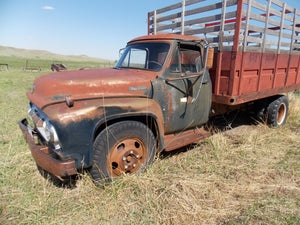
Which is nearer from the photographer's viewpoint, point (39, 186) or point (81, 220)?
point (81, 220)

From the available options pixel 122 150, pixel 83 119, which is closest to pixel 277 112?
pixel 122 150

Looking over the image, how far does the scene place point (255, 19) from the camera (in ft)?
13.4

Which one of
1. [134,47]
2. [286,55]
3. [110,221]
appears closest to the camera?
[110,221]

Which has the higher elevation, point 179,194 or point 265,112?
point 265,112

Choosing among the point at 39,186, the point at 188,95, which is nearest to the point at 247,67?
the point at 188,95

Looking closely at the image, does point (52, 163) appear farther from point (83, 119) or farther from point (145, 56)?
point (145, 56)

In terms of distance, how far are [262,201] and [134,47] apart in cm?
307

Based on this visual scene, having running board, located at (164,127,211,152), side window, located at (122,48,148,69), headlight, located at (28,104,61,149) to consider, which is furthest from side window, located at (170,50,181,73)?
headlight, located at (28,104,61,149)

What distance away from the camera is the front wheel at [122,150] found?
108 inches

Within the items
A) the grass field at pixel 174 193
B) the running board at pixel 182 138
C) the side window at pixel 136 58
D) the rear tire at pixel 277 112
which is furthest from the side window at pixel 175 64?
the rear tire at pixel 277 112

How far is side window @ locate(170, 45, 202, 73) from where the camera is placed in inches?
136

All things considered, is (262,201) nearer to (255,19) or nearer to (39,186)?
(39,186)

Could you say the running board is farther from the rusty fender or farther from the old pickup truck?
the rusty fender

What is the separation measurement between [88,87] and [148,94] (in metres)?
0.85
